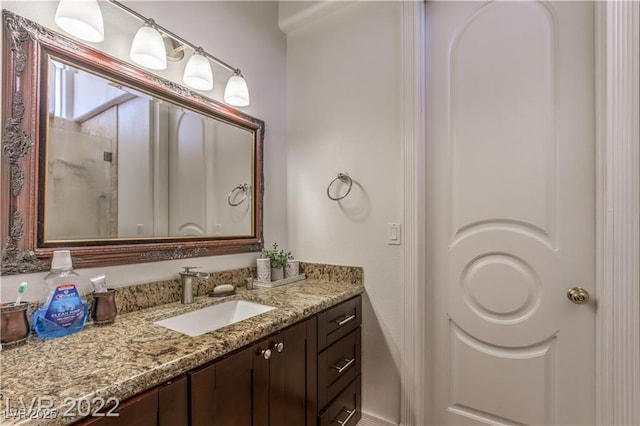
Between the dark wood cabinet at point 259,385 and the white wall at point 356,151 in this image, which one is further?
the white wall at point 356,151

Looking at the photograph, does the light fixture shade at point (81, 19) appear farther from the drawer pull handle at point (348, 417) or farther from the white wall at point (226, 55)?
the drawer pull handle at point (348, 417)

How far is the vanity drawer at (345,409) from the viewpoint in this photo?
1462 mm

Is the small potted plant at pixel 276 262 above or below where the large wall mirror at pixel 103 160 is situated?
below

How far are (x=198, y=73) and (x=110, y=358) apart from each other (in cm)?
123

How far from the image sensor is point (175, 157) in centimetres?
143

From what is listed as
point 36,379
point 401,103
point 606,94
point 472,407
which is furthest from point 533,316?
point 36,379

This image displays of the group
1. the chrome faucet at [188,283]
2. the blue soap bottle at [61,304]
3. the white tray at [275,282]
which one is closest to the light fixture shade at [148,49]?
the blue soap bottle at [61,304]

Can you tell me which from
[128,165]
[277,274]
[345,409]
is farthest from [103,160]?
[345,409]

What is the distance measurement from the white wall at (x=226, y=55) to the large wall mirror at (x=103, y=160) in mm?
53

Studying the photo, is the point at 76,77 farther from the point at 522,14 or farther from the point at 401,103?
the point at 522,14

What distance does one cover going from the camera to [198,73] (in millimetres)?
1435

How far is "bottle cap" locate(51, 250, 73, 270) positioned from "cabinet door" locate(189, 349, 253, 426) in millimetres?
588

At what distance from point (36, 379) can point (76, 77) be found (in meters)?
0.99

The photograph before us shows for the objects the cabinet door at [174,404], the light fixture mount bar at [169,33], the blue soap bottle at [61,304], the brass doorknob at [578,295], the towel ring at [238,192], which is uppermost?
the light fixture mount bar at [169,33]
